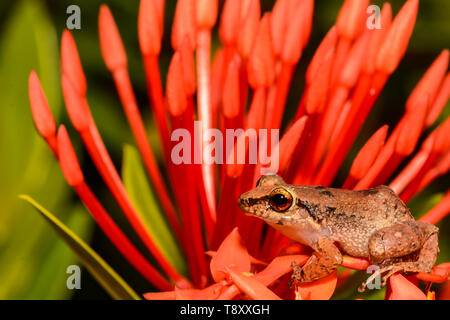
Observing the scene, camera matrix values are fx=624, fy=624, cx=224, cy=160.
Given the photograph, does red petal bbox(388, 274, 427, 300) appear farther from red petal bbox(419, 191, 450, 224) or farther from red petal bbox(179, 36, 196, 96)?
red petal bbox(179, 36, 196, 96)

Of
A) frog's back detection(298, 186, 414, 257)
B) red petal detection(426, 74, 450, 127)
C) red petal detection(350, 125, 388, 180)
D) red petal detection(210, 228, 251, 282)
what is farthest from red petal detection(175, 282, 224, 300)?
red petal detection(426, 74, 450, 127)

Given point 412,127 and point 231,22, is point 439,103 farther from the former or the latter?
point 231,22

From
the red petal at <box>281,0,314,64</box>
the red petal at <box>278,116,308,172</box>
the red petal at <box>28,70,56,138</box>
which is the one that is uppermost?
the red petal at <box>281,0,314,64</box>

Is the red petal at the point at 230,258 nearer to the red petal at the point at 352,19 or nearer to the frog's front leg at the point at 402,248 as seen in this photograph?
the frog's front leg at the point at 402,248

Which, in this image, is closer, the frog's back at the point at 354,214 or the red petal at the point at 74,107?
the frog's back at the point at 354,214

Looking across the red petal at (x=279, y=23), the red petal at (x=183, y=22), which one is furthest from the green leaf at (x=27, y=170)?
the red petal at (x=279, y=23)

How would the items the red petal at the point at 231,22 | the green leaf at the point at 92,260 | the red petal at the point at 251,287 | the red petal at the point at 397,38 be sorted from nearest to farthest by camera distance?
the red petal at the point at 251,287 → the green leaf at the point at 92,260 → the red petal at the point at 397,38 → the red petal at the point at 231,22
